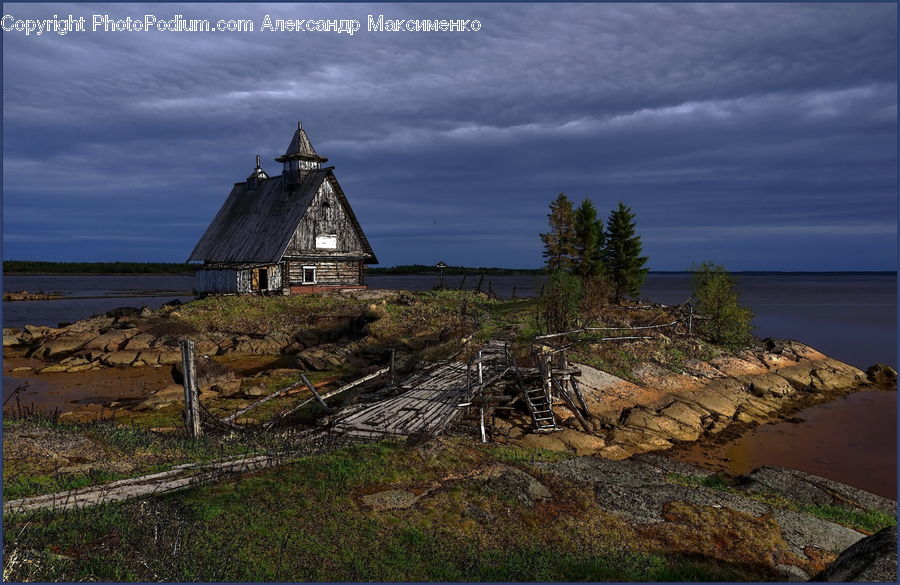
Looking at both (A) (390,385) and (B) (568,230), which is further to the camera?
(B) (568,230)

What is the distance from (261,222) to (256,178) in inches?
270

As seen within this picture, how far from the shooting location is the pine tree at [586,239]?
48625 mm

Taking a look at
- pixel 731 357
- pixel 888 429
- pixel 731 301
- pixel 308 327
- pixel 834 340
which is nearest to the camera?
pixel 888 429

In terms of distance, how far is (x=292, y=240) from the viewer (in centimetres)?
4241

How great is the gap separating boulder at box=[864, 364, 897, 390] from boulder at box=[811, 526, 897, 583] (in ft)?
93.6

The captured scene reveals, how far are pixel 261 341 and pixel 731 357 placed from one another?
2520cm

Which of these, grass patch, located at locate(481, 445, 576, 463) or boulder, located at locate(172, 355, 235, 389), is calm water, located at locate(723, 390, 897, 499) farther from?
boulder, located at locate(172, 355, 235, 389)

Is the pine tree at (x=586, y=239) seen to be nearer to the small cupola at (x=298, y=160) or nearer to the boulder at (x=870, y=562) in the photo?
the small cupola at (x=298, y=160)

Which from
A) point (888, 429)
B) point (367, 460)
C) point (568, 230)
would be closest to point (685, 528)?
point (367, 460)

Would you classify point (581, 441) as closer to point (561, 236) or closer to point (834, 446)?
point (834, 446)

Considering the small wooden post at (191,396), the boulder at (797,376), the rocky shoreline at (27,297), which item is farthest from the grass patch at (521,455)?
the rocky shoreline at (27,297)

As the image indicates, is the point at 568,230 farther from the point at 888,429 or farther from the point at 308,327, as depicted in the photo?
the point at 888,429

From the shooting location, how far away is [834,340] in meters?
45.7

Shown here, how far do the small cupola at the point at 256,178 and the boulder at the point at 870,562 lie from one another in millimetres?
50488
